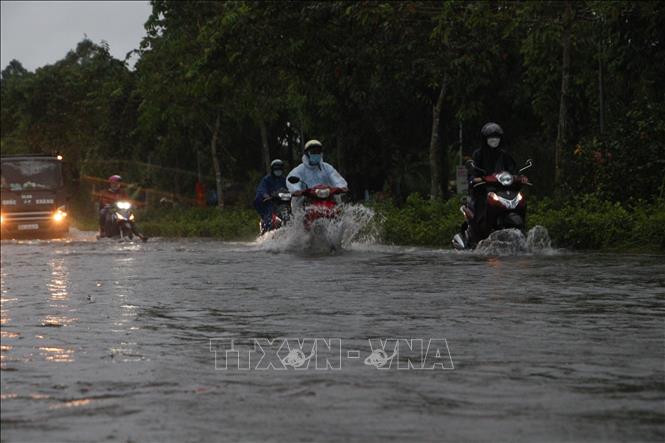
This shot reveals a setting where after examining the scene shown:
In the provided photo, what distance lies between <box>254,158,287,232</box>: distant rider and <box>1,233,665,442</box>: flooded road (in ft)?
27.5

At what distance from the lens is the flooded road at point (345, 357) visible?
18.3ft

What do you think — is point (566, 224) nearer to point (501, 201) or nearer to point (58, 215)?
point (501, 201)

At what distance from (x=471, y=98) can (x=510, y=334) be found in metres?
A: 32.8

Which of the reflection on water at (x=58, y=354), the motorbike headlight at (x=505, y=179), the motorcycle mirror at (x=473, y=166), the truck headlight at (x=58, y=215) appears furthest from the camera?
the truck headlight at (x=58, y=215)

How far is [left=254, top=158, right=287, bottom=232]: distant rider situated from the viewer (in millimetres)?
23766

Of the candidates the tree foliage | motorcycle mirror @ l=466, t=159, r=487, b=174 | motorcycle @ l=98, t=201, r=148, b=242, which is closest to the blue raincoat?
the tree foliage

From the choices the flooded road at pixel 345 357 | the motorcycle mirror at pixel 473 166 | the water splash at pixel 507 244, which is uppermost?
Result: the motorcycle mirror at pixel 473 166

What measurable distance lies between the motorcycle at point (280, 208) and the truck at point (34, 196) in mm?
20765

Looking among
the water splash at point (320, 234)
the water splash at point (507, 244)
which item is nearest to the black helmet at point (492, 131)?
the water splash at point (507, 244)

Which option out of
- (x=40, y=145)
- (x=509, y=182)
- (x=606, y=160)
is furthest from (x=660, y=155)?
(x=40, y=145)

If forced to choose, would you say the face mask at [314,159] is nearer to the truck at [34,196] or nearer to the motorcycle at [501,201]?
the motorcycle at [501,201]

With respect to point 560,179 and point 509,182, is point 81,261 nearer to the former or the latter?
point 509,182

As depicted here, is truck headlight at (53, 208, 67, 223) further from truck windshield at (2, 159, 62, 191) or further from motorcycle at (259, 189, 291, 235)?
motorcycle at (259, 189, 291, 235)

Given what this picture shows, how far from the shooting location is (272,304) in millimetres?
11422
